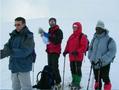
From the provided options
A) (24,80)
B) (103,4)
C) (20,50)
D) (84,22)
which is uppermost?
(103,4)

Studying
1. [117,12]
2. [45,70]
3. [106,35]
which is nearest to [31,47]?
[45,70]

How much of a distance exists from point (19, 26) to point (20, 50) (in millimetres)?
513

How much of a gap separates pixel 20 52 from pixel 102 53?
227 centimetres

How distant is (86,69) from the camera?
16.4 metres

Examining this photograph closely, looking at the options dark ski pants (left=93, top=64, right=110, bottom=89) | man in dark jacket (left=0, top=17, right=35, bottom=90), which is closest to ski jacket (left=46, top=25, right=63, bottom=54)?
dark ski pants (left=93, top=64, right=110, bottom=89)

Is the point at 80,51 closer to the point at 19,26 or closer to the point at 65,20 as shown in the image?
the point at 19,26

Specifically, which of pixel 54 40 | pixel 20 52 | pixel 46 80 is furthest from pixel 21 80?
pixel 54 40

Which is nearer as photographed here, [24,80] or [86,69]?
[24,80]

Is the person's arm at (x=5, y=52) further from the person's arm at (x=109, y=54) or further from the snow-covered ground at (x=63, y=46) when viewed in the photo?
the snow-covered ground at (x=63, y=46)

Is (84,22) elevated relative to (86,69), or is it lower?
elevated

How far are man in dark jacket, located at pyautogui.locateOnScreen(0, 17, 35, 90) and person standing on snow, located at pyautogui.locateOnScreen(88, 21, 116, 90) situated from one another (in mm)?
1926

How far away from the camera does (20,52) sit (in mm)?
9555

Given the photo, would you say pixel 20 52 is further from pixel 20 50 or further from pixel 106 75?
pixel 106 75

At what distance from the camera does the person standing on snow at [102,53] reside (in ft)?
35.3
